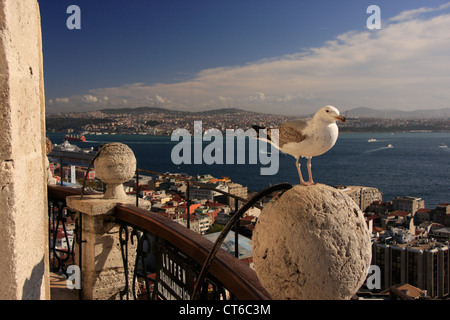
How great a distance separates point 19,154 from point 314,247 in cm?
155

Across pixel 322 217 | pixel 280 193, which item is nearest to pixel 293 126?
pixel 280 193

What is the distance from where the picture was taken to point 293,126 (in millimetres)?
2441

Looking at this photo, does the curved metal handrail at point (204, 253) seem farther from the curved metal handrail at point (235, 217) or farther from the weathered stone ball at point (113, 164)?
the weathered stone ball at point (113, 164)

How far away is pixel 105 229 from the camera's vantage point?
3.58 metres

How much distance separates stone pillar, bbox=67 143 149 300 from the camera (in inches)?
139

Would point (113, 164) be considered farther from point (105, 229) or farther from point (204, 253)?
point (204, 253)

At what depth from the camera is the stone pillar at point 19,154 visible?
1796mm

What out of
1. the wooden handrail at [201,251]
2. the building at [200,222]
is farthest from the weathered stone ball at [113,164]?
the building at [200,222]

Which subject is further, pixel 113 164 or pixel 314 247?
pixel 113 164

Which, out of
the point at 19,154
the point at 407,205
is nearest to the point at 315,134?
the point at 19,154

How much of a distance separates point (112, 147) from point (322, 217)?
2763 mm

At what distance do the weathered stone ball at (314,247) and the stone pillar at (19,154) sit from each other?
4.17 feet

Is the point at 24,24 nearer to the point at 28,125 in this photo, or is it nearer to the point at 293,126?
the point at 28,125

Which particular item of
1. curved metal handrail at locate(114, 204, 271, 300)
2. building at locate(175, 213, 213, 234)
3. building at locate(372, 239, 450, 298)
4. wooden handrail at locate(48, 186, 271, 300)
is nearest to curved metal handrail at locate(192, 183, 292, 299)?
curved metal handrail at locate(114, 204, 271, 300)
